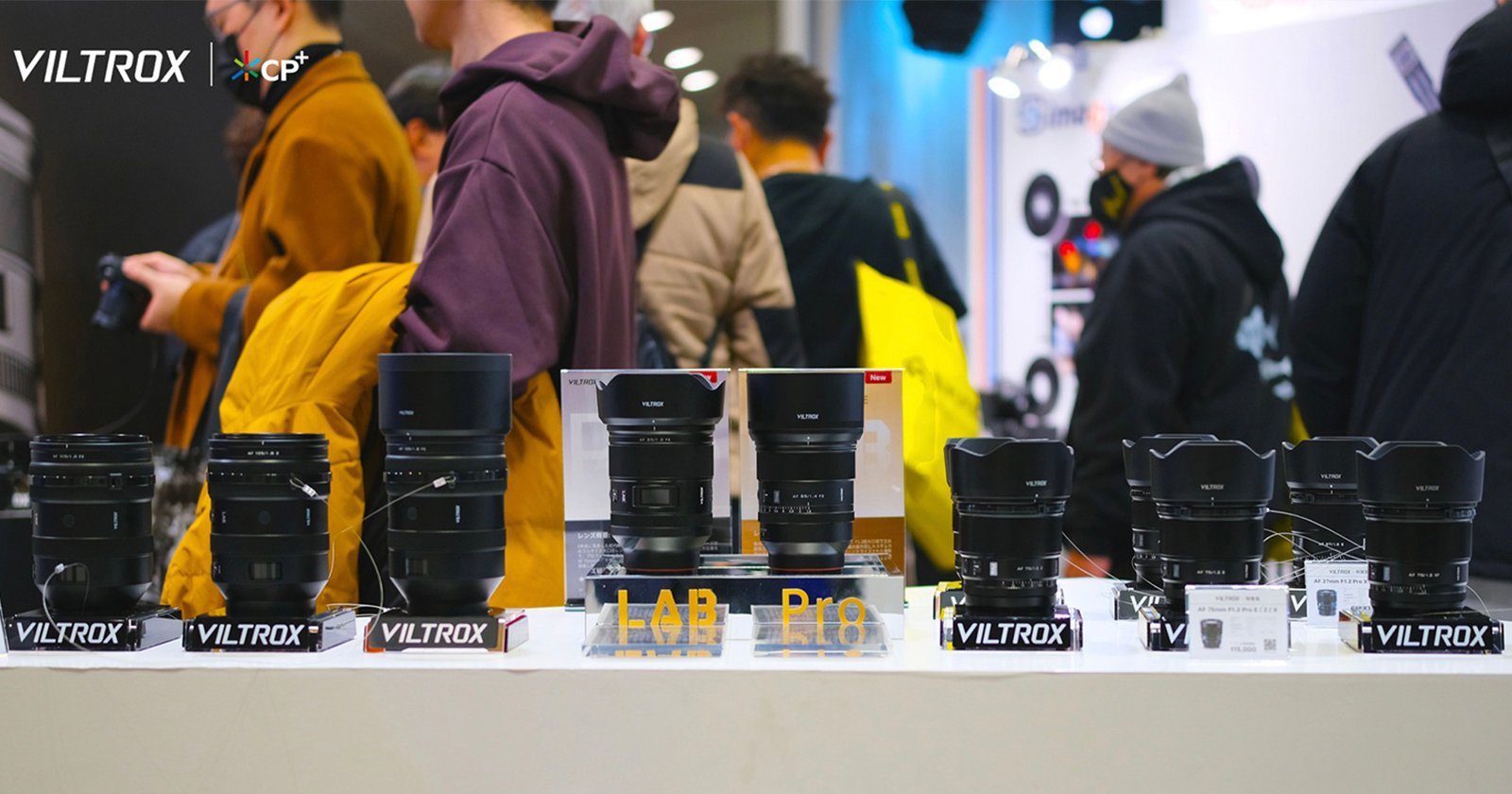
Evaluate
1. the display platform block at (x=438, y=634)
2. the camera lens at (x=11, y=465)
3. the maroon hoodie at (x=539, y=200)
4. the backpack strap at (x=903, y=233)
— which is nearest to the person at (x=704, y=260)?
the backpack strap at (x=903, y=233)

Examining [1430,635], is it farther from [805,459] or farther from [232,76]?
[232,76]

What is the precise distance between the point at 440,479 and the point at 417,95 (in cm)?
185

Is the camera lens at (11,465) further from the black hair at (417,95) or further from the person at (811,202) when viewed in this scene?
the person at (811,202)

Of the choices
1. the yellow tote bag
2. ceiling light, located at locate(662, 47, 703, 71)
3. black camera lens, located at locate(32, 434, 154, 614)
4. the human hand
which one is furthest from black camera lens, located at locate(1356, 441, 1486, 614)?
the human hand

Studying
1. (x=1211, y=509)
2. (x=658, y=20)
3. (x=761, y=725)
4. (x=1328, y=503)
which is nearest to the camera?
(x=761, y=725)

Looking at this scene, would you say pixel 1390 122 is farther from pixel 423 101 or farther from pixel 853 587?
pixel 853 587

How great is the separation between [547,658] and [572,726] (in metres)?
0.09

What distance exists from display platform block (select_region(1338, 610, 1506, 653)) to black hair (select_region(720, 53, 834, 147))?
2338 millimetres

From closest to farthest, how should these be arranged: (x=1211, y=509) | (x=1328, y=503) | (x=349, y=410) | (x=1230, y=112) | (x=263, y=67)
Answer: (x=1211, y=509) < (x=1328, y=503) < (x=349, y=410) < (x=263, y=67) < (x=1230, y=112)

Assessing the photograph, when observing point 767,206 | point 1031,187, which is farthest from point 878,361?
point 1031,187

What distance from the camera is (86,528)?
141cm

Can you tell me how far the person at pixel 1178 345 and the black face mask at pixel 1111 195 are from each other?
19cm

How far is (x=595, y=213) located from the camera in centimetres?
231

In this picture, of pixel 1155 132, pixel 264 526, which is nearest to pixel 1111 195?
pixel 1155 132
